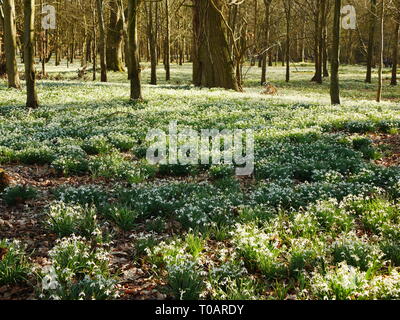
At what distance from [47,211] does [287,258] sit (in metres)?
4.21

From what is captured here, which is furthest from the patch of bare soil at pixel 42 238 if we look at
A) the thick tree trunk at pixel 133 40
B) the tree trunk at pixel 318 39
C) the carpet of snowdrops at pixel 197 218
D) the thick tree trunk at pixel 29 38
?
the tree trunk at pixel 318 39

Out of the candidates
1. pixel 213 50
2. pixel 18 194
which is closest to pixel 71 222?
pixel 18 194

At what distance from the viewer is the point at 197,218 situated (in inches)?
256

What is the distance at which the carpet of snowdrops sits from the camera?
4684 millimetres

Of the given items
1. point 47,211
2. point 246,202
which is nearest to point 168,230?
point 246,202

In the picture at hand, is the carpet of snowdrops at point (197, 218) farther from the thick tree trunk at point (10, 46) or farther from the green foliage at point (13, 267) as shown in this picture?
the thick tree trunk at point (10, 46)

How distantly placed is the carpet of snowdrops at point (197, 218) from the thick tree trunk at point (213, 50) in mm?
12777

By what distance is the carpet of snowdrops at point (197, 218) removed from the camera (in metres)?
4.68

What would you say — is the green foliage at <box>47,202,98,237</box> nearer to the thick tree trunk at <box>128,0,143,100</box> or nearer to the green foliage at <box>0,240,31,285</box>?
the green foliage at <box>0,240,31,285</box>

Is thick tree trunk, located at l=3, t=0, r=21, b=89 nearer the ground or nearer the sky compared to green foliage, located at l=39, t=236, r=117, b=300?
nearer the sky

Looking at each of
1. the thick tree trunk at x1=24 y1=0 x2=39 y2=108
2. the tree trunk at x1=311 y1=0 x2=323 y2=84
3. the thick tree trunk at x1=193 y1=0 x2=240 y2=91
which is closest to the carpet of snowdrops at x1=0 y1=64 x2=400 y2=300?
the thick tree trunk at x1=24 y1=0 x2=39 y2=108

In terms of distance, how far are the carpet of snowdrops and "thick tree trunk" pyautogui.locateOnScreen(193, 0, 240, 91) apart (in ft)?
41.9

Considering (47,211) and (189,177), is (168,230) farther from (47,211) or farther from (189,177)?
(189,177)
